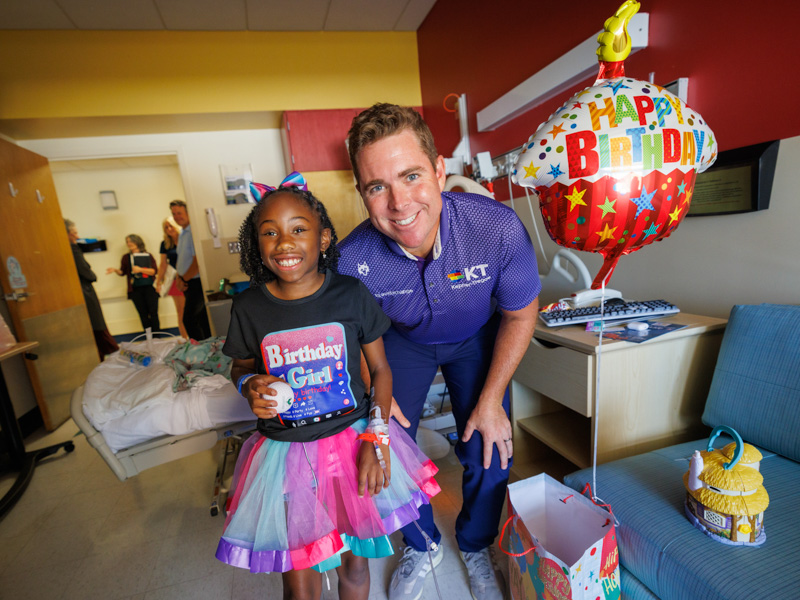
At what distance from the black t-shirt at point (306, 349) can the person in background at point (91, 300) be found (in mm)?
3482

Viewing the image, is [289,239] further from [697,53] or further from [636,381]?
[697,53]

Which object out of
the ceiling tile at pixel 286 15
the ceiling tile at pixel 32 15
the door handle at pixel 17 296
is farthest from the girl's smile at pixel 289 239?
the ceiling tile at pixel 32 15

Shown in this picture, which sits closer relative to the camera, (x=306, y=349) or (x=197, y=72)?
(x=306, y=349)

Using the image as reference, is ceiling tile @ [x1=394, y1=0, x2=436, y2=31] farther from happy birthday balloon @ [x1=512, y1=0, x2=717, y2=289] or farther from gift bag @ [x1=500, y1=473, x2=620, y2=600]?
gift bag @ [x1=500, y1=473, x2=620, y2=600]

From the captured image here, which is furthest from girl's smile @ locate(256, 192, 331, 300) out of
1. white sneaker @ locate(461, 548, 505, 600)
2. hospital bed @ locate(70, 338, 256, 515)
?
white sneaker @ locate(461, 548, 505, 600)

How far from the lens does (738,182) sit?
3.97ft

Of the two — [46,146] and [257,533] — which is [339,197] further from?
[257,533]

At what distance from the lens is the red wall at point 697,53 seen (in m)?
1.09

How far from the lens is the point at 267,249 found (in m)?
0.92

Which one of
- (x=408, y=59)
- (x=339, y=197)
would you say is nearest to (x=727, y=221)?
(x=339, y=197)

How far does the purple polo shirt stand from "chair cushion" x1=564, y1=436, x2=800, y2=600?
53 cm

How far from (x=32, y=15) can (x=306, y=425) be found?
3482mm

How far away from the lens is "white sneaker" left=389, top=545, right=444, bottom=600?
1.22 m

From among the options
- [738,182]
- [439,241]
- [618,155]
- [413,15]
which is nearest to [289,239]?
[439,241]
